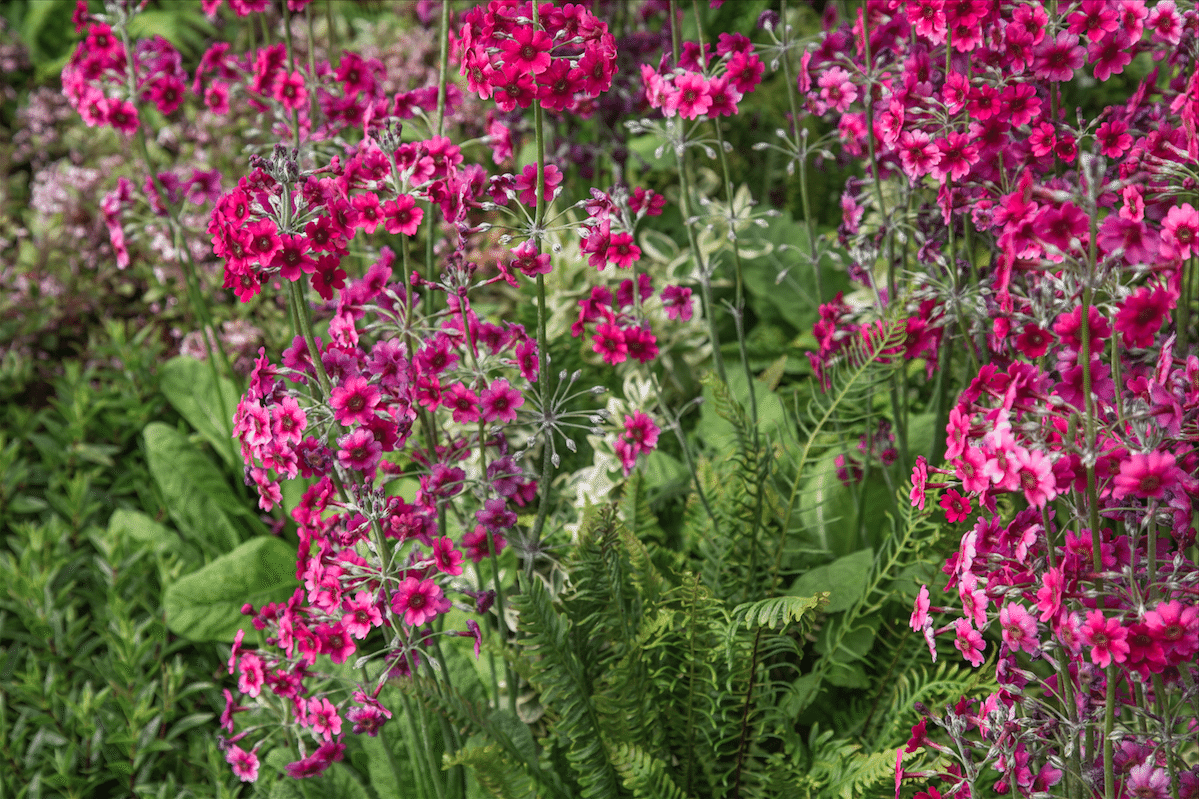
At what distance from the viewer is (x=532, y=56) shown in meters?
1.59

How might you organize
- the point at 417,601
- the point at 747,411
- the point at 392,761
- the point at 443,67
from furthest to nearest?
the point at 747,411 < the point at 392,761 < the point at 443,67 < the point at 417,601

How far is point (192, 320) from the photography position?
13.4 ft

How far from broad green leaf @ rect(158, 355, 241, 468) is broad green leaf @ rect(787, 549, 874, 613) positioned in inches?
79.6

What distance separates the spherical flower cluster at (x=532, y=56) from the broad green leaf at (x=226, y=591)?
169 cm

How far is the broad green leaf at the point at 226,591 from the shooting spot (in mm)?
2732

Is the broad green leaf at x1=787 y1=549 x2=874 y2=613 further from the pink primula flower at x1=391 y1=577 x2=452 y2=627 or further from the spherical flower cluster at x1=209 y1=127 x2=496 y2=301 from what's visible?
the spherical flower cluster at x1=209 y1=127 x2=496 y2=301

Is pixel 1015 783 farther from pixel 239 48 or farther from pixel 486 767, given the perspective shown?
pixel 239 48

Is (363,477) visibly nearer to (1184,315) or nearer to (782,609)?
(782,609)

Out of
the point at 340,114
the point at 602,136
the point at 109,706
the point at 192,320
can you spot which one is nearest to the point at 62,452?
the point at 192,320

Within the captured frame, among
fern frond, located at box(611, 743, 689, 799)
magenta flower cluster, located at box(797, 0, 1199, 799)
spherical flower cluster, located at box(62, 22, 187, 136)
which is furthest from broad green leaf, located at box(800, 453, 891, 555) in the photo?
spherical flower cluster, located at box(62, 22, 187, 136)

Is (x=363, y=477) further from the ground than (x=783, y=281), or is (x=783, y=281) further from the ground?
(x=363, y=477)

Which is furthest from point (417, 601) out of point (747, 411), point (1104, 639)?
point (747, 411)

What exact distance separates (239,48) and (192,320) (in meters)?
2.23

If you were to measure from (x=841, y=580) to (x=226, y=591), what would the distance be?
1.70 m
